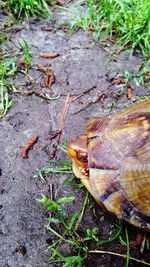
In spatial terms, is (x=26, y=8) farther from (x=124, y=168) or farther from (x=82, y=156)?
(x=124, y=168)

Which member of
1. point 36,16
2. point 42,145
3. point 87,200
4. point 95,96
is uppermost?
point 36,16

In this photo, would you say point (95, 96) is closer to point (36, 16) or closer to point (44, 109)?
point (44, 109)

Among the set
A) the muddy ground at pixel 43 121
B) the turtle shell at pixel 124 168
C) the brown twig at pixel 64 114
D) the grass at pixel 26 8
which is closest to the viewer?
the turtle shell at pixel 124 168

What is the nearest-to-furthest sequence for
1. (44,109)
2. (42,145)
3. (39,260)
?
1. (39,260)
2. (42,145)
3. (44,109)

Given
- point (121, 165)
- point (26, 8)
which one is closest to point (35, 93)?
point (26, 8)

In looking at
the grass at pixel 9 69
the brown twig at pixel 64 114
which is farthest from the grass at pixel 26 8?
the brown twig at pixel 64 114

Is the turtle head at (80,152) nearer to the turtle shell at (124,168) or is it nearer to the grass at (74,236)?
the turtle shell at (124,168)

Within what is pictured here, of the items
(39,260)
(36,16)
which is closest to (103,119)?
(39,260)

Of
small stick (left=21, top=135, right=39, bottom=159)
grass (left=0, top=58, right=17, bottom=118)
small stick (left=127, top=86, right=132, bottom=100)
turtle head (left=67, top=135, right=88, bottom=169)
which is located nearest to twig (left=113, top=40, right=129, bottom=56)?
small stick (left=127, top=86, right=132, bottom=100)
